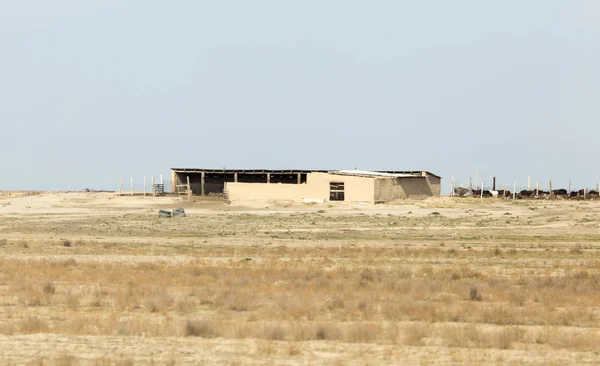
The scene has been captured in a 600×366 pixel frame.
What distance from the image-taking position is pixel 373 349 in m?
14.2

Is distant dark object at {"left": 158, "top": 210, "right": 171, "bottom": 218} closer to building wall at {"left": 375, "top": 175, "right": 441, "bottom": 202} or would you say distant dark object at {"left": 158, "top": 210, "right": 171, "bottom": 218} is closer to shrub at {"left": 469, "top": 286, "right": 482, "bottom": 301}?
building wall at {"left": 375, "top": 175, "right": 441, "bottom": 202}

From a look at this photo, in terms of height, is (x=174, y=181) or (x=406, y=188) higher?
(x=174, y=181)

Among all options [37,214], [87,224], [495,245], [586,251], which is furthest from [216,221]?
[586,251]

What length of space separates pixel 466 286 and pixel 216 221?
33861 millimetres

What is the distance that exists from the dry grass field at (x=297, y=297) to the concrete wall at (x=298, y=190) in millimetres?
25355

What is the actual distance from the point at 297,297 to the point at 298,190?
5262cm

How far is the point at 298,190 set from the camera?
72375mm

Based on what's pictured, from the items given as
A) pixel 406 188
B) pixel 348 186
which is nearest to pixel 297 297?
pixel 348 186

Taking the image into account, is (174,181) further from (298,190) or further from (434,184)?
(434,184)

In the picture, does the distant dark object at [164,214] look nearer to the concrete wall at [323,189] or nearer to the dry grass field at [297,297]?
the dry grass field at [297,297]

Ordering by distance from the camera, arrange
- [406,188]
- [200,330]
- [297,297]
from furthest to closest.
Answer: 1. [406,188]
2. [297,297]
3. [200,330]

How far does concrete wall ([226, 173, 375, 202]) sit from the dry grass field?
25.4 m

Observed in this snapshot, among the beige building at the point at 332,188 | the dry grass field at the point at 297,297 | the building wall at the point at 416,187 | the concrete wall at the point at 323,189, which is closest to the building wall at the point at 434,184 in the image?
the building wall at the point at 416,187

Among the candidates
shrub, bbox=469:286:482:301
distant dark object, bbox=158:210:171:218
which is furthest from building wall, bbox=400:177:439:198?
shrub, bbox=469:286:482:301
